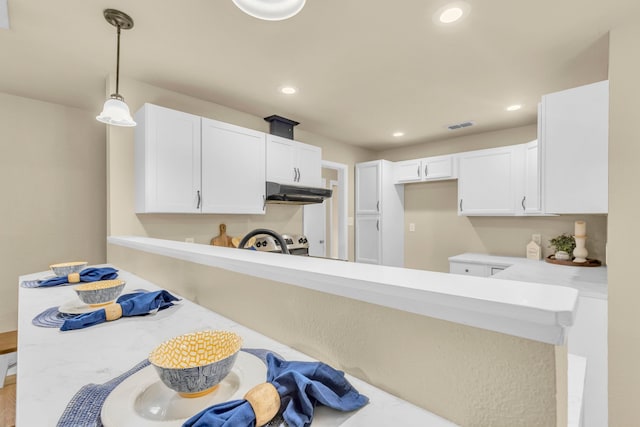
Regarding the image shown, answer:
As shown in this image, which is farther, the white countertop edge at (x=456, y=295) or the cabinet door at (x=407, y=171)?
the cabinet door at (x=407, y=171)

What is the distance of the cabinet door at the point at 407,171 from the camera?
4.16 meters

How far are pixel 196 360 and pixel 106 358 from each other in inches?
11.9

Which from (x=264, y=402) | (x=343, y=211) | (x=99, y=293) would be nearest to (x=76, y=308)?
(x=99, y=293)

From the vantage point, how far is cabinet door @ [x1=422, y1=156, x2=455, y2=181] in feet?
12.5

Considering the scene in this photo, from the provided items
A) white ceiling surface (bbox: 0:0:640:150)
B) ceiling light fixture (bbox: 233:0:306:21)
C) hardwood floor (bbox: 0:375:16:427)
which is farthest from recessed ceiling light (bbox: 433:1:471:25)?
hardwood floor (bbox: 0:375:16:427)

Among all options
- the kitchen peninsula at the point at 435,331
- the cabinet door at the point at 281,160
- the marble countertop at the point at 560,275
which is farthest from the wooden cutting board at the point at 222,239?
the marble countertop at the point at 560,275

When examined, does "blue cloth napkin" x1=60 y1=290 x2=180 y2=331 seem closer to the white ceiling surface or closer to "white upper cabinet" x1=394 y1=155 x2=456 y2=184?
the white ceiling surface

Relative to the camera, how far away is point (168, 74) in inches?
92.7

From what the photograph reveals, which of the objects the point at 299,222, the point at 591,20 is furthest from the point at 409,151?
the point at 591,20

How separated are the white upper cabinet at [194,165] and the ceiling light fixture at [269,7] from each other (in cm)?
161

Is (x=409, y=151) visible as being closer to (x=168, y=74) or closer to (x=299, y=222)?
(x=299, y=222)

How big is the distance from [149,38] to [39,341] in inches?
71.7

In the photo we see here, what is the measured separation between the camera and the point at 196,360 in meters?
0.62

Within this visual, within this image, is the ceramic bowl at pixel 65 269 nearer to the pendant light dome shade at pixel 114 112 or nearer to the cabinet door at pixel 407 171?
the pendant light dome shade at pixel 114 112
